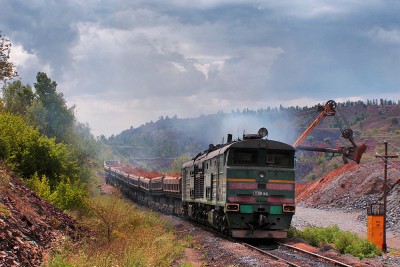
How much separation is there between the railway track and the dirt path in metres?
13.1

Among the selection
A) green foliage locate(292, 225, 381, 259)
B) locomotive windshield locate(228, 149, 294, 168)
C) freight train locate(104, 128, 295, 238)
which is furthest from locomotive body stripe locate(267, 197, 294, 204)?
green foliage locate(292, 225, 381, 259)

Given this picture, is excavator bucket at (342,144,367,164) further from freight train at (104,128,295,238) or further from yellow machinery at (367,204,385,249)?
freight train at (104,128,295,238)

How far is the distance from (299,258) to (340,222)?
2859 centimetres

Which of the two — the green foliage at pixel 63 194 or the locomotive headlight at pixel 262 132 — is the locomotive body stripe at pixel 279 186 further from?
the green foliage at pixel 63 194

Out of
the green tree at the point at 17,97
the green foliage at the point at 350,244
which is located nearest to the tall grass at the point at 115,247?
the green foliage at the point at 350,244

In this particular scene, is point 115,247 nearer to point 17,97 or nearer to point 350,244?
point 350,244

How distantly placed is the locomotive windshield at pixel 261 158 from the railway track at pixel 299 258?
3.51 meters

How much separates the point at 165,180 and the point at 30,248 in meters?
33.3

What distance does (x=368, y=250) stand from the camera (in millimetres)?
20531

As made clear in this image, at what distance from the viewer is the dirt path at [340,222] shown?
3391 centimetres

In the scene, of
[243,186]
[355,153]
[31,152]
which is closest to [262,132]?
[243,186]

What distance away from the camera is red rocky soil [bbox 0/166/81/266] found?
11155 mm

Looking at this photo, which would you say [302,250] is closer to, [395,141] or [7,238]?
[7,238]

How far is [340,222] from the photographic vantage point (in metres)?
44.0
